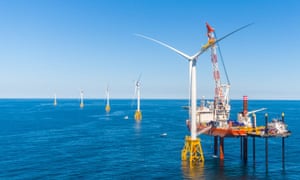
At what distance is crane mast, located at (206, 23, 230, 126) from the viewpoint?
113619 mm

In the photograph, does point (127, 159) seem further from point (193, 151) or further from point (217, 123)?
point (217, 123)

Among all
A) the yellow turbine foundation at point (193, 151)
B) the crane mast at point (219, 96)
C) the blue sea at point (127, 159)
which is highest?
the crane mast at point (219, 96)

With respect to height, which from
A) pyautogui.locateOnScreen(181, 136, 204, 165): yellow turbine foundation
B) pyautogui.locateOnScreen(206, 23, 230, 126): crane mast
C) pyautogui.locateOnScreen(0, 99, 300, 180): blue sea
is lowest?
pyautogui.locateOnScreen(0, 99, 300, 180): blue sea

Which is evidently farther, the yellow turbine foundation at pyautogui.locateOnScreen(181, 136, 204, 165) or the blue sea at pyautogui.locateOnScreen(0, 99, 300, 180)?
the yellow turbine foundation at pyautogui.locateOnScreen(181, 136, 204, 165)

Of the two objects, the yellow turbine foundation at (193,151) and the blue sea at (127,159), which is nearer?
the blue sea at (127,159)

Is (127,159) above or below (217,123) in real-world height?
below

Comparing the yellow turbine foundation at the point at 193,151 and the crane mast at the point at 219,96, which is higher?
the crane mast at the point at 219,96

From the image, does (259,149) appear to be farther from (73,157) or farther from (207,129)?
(73,157)

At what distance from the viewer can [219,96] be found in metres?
126

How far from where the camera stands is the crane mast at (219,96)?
113619mm

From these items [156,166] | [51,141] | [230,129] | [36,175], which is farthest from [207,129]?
[51,141]

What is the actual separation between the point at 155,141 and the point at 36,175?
69.5 meters

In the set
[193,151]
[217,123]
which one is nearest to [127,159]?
[193,151]

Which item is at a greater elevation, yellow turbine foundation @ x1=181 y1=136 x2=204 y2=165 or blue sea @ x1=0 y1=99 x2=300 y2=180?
yellow turbine foundation @ x1=181 y1=136 x2=204 y2=165
